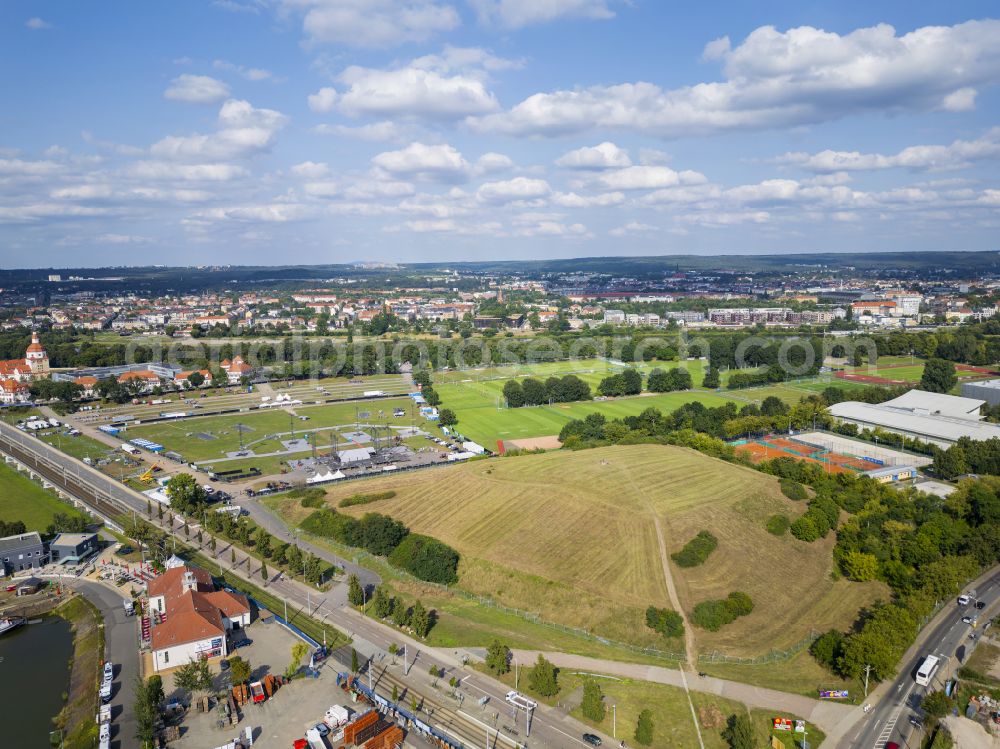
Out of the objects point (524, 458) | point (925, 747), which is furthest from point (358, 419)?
point (925, 747)

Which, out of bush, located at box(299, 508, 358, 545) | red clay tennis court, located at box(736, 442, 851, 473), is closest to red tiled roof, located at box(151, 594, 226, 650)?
bush, located at box(299, 508, 358, 545)

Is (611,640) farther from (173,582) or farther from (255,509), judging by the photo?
(255,509)

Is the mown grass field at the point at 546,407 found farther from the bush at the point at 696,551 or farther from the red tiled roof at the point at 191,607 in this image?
the red tiled roof at the point at 191,607

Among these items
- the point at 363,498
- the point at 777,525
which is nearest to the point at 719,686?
the point at 777,525

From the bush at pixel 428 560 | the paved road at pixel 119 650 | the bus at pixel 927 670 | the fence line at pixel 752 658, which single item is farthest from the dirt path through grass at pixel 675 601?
the paved road at pixel 119 650

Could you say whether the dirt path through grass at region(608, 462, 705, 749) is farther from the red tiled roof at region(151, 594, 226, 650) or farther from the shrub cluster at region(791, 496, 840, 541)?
the red tiled roof at region(151, 594, 226, 650)

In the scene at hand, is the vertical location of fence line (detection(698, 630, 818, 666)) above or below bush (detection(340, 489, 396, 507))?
below
